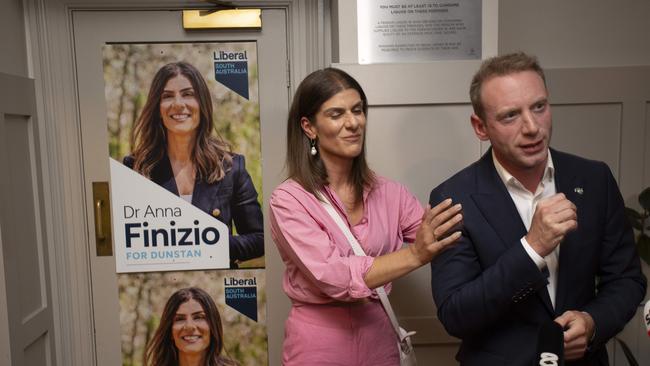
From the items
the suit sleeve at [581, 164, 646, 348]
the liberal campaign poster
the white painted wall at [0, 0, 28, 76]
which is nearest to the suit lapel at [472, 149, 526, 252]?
the suit sleeve at [581, 164, 646, 348]

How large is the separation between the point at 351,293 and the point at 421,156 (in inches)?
30.9

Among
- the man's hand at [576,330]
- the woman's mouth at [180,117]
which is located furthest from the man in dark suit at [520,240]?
the woman's mouth at [180,117]

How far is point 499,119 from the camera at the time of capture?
1192 millimetres

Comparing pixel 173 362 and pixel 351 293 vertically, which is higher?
pixel 351 293

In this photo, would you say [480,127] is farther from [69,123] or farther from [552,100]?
[69,123]

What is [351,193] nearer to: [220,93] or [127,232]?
[220,93]

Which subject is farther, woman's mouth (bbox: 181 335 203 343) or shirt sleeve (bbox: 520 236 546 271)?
woman's mouth (bbox: 181 335 203 343)

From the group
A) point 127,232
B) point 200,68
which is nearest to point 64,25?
point 200,68

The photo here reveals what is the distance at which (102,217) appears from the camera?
2398mm

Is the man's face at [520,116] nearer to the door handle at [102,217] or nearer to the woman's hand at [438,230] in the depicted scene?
the woman's hand at [438,230]

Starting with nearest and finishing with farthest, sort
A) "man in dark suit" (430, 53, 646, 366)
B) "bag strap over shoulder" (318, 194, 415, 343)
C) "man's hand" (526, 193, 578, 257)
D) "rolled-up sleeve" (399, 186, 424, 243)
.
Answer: "man's hand" (526, 193, 578, 257) → "man in dark suit" (430, 53, 646, 366) → "bag strap over shoulder" (318, 194, 415, 343) → "rolled-up sleeve" (399, 186, 424, 243)

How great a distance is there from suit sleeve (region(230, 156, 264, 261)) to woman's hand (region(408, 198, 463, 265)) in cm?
127

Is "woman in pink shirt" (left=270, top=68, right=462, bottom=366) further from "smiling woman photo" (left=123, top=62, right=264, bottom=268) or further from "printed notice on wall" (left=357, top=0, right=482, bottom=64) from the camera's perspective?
"smiling woman photo" (left=123, top=62, right=264, bottom=268)

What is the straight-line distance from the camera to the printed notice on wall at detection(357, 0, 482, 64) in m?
1.97
